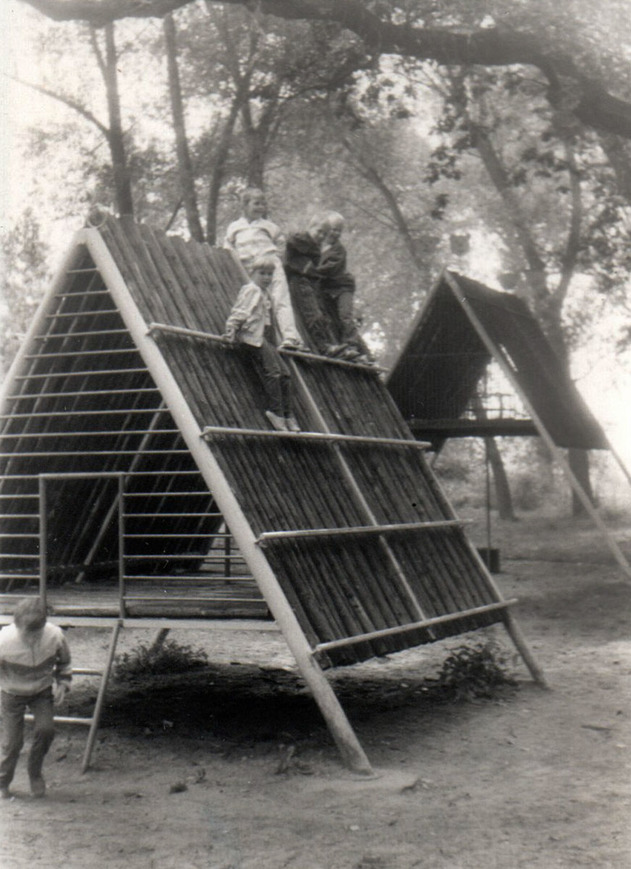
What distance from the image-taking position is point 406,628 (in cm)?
984

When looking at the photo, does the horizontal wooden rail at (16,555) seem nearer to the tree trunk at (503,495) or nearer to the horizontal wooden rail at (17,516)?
the horizontal wooden rail at (17,516)

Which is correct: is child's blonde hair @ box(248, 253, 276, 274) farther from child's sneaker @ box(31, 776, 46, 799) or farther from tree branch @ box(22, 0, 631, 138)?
tree branch @ box(22, 0, 631, 138)

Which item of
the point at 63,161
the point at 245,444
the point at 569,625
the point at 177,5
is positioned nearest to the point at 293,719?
the point at 245,444

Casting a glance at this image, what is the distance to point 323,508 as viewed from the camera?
32.8ft

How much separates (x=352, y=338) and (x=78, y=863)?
7.12m

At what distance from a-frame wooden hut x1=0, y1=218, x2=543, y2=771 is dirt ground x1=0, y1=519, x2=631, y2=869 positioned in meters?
0.75

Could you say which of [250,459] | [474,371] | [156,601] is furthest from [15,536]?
[474,371]

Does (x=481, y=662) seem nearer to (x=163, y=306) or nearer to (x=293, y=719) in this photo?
(x=293, y=719)

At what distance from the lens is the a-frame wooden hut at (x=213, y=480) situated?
A: 29.8 feet

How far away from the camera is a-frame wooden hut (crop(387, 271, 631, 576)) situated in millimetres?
16297

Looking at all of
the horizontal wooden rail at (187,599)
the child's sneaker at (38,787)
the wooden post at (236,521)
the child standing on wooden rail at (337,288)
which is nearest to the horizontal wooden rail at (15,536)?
the horizontal wooden rail at (187,599)

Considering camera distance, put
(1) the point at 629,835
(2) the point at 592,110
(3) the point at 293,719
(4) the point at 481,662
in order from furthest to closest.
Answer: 1. (2) the point at 592,110
2. (4) the point at 481,662
3. (3) the point at 293,719
4. (1) the point at 629,835

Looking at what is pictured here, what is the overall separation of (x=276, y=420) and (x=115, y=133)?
44.7 ft

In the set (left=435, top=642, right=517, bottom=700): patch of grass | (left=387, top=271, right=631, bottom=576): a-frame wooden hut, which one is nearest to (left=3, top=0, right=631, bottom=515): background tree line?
(left=387, top=271, right=631, bottom=576): a-frame wooden hut
